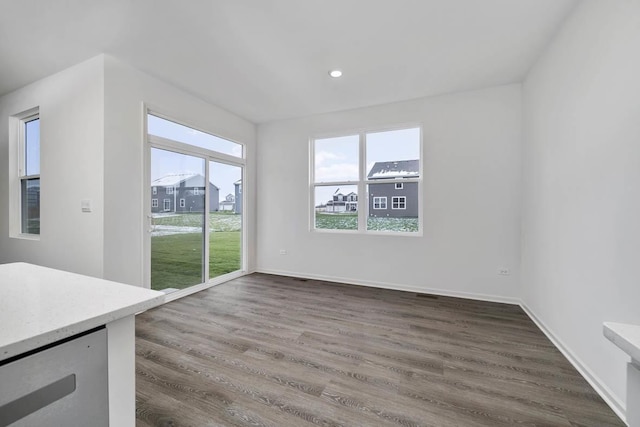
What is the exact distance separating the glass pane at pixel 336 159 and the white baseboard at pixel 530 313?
5.52 ft

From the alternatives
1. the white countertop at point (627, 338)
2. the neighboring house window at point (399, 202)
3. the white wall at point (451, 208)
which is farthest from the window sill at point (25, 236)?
the white countertop at point (627, 338)

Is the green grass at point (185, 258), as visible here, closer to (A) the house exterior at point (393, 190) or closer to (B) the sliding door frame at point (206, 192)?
(B) the sliding door frame at point (206, 192)

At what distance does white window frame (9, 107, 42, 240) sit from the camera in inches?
140

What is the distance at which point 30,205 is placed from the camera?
3.48 m

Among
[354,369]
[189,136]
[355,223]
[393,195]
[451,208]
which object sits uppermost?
[189,136]

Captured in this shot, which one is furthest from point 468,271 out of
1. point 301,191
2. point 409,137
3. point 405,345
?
point 301,191

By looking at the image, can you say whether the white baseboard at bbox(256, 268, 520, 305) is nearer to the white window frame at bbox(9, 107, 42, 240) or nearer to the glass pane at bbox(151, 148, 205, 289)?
the glass pane at bbox(151, 148, 205, 289)

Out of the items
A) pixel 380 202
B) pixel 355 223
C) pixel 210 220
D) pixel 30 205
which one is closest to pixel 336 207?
pixel 355 223

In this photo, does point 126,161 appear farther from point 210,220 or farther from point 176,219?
point 210,220

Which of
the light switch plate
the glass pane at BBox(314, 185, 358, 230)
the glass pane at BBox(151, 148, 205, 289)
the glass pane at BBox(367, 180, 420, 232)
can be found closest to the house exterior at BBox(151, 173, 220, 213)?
the glass pane at BBox(151, 148, 205, 289)

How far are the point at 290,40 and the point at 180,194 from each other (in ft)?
7.85

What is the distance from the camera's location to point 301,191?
4.53 meters

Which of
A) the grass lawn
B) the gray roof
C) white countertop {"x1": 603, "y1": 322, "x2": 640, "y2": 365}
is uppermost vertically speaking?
the gray roof

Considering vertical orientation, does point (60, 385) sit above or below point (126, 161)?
below
